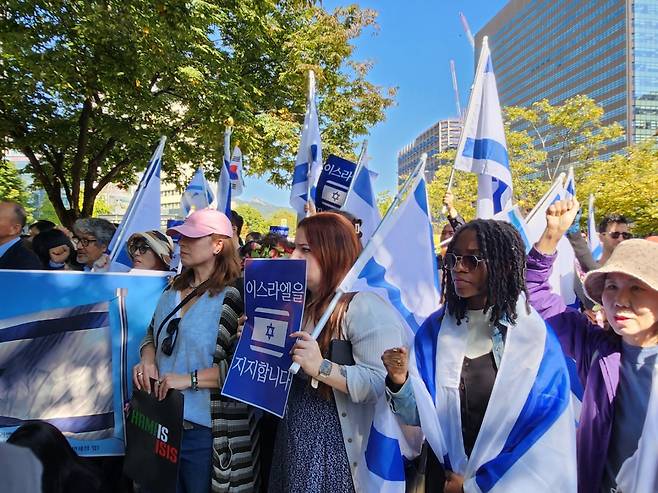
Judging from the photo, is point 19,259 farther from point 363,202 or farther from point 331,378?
point 331,378

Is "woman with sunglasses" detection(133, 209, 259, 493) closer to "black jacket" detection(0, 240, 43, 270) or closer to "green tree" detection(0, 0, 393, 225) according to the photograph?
"black jacket" detection(0, 240, 43, 270)

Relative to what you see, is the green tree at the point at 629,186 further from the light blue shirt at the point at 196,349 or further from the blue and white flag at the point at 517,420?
the light blue shirt at the point at 196,349

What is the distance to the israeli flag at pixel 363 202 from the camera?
14.0ft

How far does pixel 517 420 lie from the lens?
6.02 feet

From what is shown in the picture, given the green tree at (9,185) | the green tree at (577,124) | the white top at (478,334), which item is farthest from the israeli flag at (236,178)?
the green tree at (577,124)

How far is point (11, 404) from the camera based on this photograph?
2543 millimetres

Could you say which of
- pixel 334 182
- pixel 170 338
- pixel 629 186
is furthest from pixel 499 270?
pixel 629 186

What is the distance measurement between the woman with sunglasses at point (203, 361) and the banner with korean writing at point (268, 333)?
16cm

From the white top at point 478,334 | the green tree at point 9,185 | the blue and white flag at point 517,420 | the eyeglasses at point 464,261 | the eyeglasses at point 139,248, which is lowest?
the blue and white flag at point 517,420

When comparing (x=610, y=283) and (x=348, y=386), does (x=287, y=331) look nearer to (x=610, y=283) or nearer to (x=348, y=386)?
(x=348, y=386)

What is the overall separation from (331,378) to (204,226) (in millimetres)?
1016

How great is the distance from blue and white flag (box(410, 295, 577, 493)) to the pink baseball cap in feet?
3.88

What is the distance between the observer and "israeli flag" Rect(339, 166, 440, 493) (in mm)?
2068

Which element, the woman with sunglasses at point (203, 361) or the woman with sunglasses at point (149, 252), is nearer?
the woman with sunglasses at point (203, 361)
